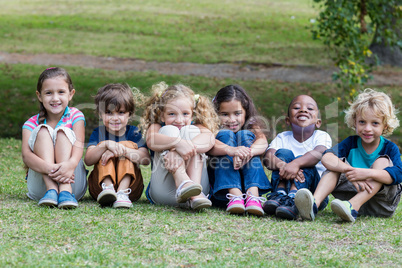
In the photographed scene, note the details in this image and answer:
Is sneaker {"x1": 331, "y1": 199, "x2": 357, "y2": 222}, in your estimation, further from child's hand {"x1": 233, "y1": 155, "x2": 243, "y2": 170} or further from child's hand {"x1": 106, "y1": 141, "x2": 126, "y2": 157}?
child's hand {"x1": 106, "y1": 141, "x2": 126, "y2": 157}

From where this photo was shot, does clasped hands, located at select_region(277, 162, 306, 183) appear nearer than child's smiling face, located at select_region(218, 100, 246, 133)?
Yes

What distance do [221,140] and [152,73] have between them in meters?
9.72

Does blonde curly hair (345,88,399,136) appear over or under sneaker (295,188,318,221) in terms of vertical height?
over

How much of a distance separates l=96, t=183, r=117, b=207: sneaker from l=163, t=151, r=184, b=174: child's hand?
484 millimetres

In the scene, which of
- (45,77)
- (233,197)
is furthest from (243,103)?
(45,77)

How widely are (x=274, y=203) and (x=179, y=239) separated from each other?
40.3 inches

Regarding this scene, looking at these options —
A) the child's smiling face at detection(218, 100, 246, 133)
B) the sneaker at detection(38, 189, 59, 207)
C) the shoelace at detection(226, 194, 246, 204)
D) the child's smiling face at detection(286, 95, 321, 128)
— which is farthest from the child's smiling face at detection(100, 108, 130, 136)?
the child's smiling face at detection(286, 95, 321, 128)

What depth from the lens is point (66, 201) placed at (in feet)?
12.7

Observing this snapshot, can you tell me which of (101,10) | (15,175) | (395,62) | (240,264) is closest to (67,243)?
(240,264)

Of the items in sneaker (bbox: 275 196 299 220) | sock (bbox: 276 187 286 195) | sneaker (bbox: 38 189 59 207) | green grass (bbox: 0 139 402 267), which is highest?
sock (bbox: 276 187 286 195)

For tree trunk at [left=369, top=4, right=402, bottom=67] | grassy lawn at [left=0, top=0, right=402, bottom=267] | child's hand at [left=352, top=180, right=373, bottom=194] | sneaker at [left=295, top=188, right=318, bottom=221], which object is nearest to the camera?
grassy lawn at [left=0, top=0, right=402, bottom=267]

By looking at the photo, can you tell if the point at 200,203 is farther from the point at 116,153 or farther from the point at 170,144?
the point at 116,153

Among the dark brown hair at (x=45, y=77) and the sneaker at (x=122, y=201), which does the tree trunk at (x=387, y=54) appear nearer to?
the dark brown hair at (x=45, y=77)

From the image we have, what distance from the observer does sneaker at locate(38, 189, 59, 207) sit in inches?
152
